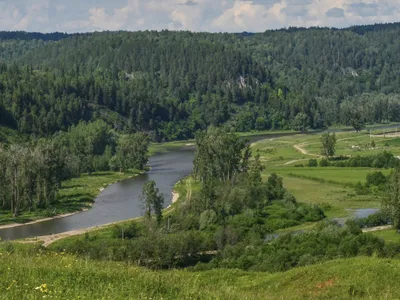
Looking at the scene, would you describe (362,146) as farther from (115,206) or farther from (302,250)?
(302,250)

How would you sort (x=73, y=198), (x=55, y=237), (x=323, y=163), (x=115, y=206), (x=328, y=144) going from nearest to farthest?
(x=55, y=237) < (x=115, y=206) < (x=73, y=198) < (x=323, y=163) < (x=328, y=144)

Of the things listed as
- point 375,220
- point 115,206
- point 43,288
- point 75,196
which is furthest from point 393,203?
point 43,288

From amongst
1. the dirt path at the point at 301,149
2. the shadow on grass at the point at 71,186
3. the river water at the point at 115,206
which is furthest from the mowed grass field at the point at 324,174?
the shadow on grass at the point at 71,186

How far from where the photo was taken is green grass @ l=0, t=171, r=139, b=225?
9950 cm

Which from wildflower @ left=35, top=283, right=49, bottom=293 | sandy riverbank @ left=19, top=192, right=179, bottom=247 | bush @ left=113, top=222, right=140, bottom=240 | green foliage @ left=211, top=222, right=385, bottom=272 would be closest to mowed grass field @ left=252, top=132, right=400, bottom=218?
bush @ left=113, top=222, right=140, bottom=240

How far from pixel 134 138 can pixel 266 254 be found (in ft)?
363

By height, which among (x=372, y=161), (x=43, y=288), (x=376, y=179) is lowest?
(x=372, y=161)

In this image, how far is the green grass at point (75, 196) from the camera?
9950 cm

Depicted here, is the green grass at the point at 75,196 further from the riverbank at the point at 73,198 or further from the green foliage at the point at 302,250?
the green foliage at the point at 302,250

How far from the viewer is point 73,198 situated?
115 meters

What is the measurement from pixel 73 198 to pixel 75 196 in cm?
207

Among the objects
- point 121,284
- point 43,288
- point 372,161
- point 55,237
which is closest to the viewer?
point 43,288

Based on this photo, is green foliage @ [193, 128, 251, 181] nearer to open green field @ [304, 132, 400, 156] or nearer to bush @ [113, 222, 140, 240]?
bush @ [113, 222, 140, 240]

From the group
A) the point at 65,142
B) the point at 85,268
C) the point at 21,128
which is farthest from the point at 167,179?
the point at 85,268
